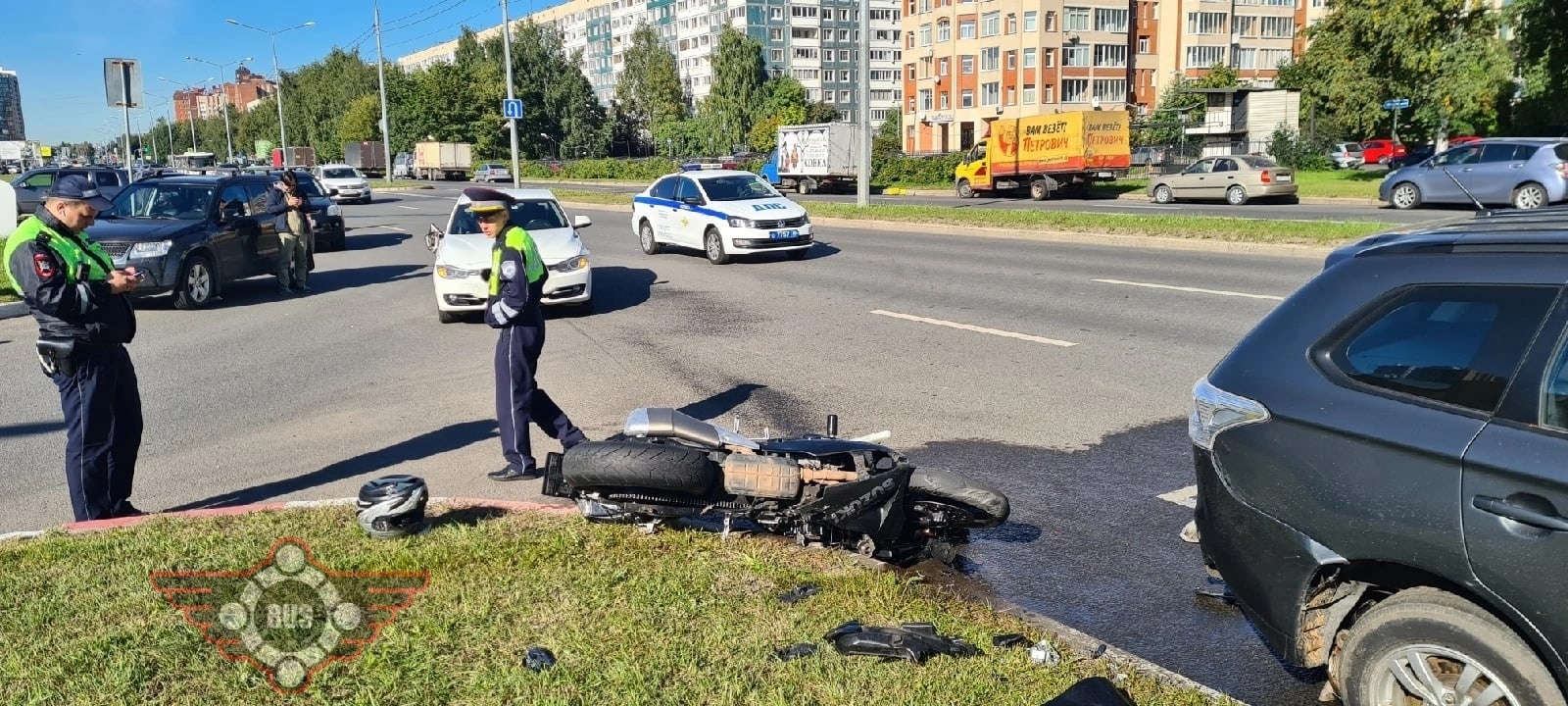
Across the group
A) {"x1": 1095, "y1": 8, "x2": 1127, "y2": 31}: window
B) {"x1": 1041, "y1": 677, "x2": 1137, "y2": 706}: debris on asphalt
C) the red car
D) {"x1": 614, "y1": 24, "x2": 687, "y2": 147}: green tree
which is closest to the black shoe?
{"x1": 1041, "y1": 677, "x2": 1137, "y2": 706}: debris on asphalt

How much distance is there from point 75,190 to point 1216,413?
217 inches

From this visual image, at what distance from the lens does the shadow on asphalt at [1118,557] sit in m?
3.95

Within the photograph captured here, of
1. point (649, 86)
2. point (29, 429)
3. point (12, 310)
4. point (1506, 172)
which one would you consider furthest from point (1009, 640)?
point (649, 86)

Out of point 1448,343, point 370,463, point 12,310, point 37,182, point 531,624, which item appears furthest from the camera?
point 37,182

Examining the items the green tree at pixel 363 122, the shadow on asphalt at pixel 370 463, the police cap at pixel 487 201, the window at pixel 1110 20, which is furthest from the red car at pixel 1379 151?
the green tree at pixel 363 122

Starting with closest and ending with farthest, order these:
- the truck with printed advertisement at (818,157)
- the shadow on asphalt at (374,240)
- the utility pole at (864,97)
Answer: the shadow on asphalt at (374,240) < the utility pole at (864,97) < the truck with printed advertisement at (818,157)

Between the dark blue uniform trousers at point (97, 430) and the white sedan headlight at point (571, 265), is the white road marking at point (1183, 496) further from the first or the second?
the white sedan headlight at point (571, 265)

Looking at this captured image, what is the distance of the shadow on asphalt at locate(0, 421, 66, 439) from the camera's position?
7.77 meters

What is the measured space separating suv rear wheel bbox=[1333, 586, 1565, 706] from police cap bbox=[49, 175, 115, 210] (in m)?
5.99

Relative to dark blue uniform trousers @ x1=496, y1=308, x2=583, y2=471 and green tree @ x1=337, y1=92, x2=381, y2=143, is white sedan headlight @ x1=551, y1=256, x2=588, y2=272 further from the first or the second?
green tree @ x1=337, y1=92, x2=381, y2=143

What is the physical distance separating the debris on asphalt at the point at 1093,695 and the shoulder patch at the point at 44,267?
5036 millimetres

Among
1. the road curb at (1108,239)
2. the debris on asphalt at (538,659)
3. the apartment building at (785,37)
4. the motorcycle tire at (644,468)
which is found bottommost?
the debris on asphalt at (538,659)
